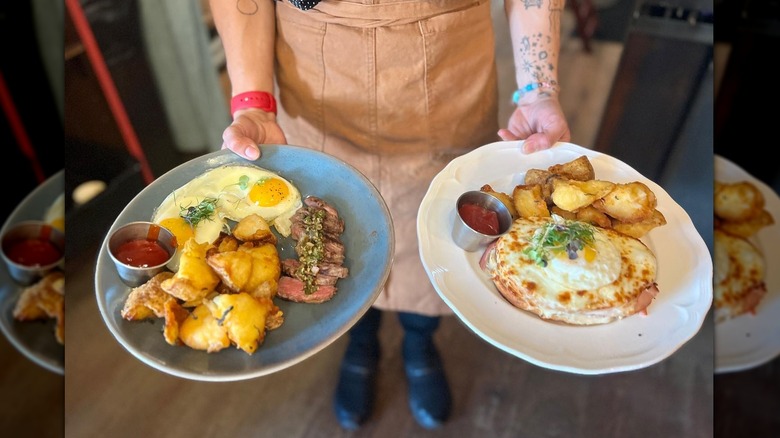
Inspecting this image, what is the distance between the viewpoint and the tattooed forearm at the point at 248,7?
212cm

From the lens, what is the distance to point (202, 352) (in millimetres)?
1527

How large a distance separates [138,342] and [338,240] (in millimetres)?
673

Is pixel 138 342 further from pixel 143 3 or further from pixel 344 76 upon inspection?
pixel 143 3

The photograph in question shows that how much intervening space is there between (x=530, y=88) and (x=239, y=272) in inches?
53.6

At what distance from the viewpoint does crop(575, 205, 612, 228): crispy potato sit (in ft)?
6.01

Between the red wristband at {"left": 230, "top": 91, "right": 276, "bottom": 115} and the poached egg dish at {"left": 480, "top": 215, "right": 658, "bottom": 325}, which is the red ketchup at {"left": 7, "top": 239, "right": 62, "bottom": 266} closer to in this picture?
the red wristband at {"left": 230, "top": 91, "right": 276, "bottom": 115}

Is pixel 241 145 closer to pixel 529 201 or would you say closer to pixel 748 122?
pixel 529 201

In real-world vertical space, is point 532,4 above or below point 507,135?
above

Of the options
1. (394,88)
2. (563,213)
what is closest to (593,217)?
(563,213)

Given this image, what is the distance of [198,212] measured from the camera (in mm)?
1810

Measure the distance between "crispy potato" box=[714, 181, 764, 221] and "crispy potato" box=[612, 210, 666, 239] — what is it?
0.92 feet

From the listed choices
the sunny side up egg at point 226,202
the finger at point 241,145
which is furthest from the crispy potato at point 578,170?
the finger at point 241,145

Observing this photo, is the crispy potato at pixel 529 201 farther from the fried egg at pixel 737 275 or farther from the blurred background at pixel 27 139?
the blurred background at pixel 27 139

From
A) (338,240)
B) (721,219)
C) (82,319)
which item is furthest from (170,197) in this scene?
(721,219)
